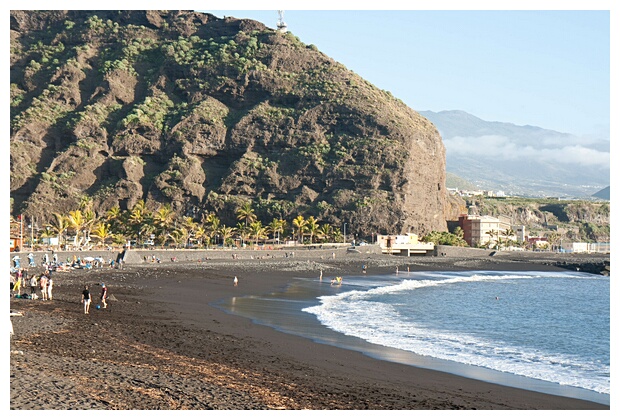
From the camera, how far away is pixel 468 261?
103 m

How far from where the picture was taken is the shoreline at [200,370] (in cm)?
1397

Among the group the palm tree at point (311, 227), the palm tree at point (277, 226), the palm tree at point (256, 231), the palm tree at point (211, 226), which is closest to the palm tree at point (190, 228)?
the palm tree at point (211, 226)

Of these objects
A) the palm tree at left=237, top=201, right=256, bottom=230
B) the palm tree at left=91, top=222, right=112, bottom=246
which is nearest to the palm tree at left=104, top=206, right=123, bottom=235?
the palm tree at left=91, top=222, right=112, bottom=246

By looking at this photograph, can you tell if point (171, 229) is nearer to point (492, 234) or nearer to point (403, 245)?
point (403, 245)

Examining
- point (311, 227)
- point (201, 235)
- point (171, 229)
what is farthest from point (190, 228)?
point (311, 227)

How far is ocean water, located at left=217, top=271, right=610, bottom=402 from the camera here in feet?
73.3

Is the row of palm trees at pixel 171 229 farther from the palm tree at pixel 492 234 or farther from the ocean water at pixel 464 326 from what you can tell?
the palm tree at pixel 492 234

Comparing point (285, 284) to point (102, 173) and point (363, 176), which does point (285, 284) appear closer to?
point (363, 176)

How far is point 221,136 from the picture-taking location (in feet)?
434

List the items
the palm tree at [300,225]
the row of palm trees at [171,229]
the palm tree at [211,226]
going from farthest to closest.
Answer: the palm tree at [300,225], the palm tree at [211,226], the row of palm trees at [171,229]

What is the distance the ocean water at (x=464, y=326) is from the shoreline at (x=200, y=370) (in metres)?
1.98

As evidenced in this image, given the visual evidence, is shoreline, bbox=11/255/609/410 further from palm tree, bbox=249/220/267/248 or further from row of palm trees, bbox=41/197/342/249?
palm tree, bbox=249/220/267/248

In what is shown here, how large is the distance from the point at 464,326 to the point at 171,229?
2962 inches

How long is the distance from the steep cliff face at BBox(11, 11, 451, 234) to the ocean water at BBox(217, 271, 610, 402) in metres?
67.3
